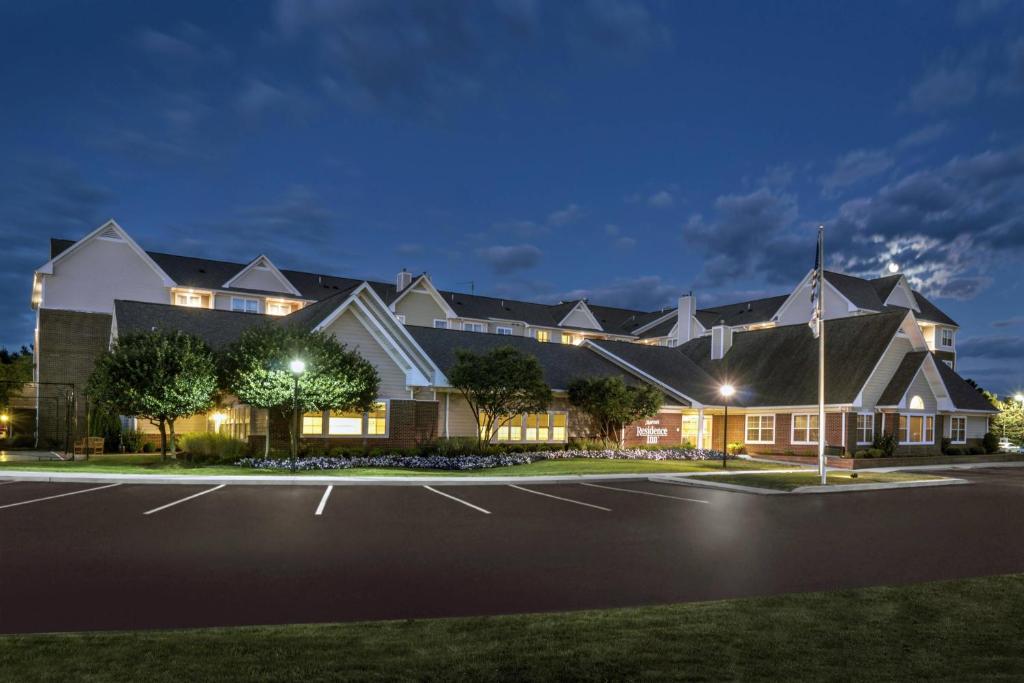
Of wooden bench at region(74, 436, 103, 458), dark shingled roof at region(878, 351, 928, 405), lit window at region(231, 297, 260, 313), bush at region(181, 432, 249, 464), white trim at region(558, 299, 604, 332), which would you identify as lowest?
wooden bench at region(74, 436, 103, 458)

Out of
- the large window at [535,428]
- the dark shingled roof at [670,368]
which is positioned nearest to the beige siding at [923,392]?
the dark shingled roof at [670,368]

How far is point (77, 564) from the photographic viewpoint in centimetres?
1003

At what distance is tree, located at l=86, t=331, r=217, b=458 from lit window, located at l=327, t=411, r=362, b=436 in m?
4.92

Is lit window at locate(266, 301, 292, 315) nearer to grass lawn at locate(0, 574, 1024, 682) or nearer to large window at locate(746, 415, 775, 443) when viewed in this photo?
large window at locate(746, 415, 775, 443)

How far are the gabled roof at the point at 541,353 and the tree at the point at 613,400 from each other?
3.54 feet

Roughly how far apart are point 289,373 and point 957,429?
3834 cm

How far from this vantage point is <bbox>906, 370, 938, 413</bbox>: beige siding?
3944cm

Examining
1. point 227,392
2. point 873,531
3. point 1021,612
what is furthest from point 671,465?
point 1021,612

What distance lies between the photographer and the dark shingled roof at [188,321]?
3186 cm

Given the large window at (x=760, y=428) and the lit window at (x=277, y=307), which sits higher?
the lit window at (x=277, y=307)

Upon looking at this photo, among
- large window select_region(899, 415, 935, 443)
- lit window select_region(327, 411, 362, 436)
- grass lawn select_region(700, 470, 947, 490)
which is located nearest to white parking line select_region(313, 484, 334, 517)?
lit window select_region(327, 411, 362, 436)

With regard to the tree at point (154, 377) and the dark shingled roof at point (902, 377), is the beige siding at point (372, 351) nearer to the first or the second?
the tree at point (154, 377)

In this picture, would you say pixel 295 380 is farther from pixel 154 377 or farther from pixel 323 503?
pixel 323 503

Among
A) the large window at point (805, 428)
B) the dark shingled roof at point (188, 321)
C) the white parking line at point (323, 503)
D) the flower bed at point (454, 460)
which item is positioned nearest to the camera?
the white parking line at point (323, 503)
